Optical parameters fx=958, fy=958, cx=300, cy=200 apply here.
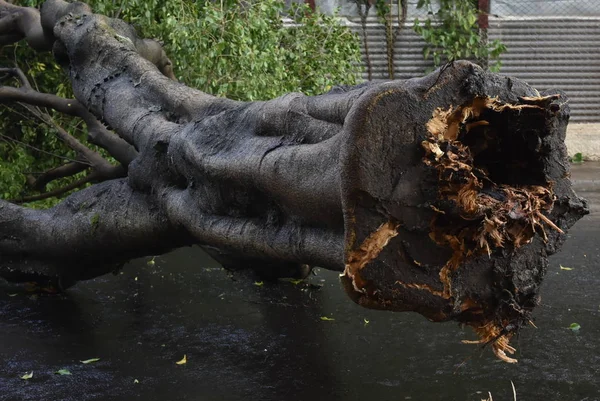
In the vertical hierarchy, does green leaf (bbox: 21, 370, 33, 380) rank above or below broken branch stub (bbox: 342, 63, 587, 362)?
below

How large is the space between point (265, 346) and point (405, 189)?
6.81ft

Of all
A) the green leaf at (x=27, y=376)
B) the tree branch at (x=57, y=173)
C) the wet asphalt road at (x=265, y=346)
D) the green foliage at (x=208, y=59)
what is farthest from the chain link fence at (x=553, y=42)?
the green leaf at (x=27, y=376)

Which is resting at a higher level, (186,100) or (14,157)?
(186,100)

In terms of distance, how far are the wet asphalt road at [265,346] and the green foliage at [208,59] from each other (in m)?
1.61

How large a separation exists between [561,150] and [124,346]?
2.59 metres

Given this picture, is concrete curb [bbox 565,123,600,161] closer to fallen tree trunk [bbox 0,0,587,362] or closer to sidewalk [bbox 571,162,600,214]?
sidewalk [bbox 571,162,600,214]

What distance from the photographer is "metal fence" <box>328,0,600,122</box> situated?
1194 centimetres

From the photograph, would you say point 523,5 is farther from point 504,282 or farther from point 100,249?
point 504,282

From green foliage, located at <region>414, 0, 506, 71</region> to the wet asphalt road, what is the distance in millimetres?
5534

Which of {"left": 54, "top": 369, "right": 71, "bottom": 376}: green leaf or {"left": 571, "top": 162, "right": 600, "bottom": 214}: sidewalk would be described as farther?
{"left": 571, "top": 162, "right": 600, "bottom": 214}: sidewalk

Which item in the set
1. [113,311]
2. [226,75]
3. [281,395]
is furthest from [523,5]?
[281,395]

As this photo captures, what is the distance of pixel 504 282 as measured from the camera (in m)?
3.12

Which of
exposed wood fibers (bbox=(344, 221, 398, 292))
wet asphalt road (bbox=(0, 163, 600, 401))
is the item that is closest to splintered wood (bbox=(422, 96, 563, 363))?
exposed wood fibers (bbox=(344, 221, 398, 292))

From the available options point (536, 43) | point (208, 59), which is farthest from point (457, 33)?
point (208, 59)
